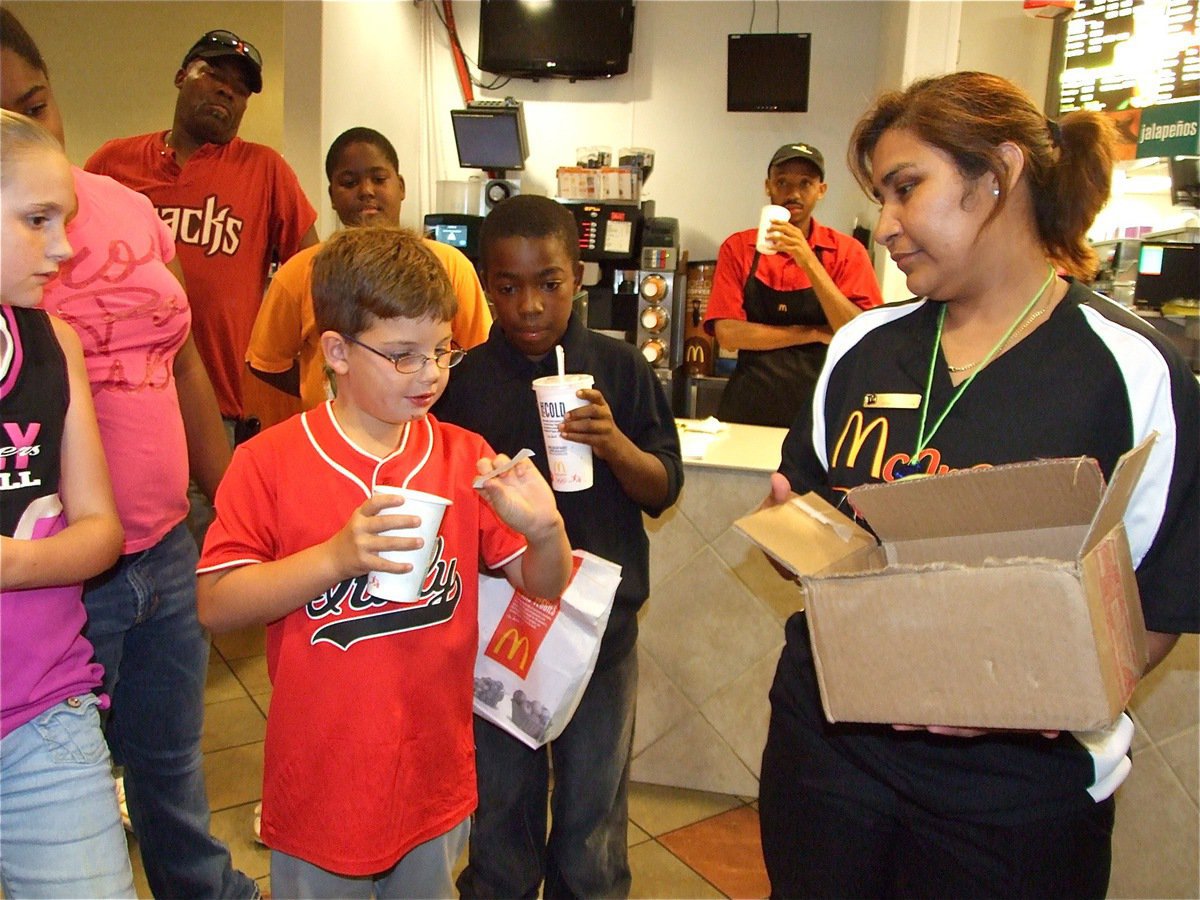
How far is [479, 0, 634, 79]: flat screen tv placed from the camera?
5855 millimetres

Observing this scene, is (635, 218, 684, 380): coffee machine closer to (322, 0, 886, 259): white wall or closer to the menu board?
(322, 0, 886, 259): white wall

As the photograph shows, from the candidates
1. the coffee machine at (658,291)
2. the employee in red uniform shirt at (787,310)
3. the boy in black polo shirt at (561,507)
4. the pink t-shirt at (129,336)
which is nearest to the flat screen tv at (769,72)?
the coffee machine at (658,291)

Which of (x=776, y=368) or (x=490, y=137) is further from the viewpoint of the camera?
(x=490, y=137)

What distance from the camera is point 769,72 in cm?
→ 566

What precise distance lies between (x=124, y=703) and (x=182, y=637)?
6.0 inches

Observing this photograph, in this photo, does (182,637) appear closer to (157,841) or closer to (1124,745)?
(157,841)

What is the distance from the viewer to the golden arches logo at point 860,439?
1.39 metres

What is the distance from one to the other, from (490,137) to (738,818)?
4.20 metres

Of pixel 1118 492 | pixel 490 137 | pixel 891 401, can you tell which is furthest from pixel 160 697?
pixel 490 137

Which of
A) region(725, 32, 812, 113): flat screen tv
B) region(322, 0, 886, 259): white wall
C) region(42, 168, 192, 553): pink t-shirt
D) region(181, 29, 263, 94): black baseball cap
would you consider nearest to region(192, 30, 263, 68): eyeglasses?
region(181, 29, 263, 94): black baseball cap

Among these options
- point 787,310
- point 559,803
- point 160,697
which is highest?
point 787,310

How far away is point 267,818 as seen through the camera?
148 centimetres

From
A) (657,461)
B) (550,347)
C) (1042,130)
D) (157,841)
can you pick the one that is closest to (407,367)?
(550,347)

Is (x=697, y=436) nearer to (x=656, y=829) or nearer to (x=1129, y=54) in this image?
(x=656, y=829)
